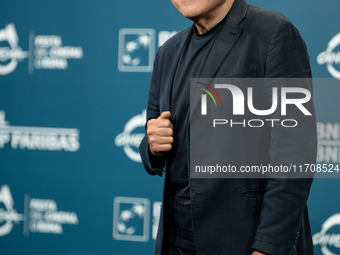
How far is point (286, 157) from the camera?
107 centimetres

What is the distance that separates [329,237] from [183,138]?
5.18 feet

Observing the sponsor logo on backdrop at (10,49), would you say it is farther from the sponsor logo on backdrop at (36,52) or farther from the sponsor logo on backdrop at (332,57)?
the sponsor logo on backdrop at (332,57)

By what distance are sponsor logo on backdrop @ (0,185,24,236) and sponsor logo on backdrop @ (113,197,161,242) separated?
0.70m

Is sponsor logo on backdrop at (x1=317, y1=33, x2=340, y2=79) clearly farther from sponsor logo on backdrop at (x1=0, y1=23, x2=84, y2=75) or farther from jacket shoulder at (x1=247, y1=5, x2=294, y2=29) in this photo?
sponsor logo on backdrop at (x1=0, y1=23, x2=84, y2=75)

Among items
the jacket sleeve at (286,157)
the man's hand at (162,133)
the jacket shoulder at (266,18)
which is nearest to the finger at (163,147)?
the man's hand at (162,133)

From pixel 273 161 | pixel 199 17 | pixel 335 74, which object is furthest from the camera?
pixel 335 74

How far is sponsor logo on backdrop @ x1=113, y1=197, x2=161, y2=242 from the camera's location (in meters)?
2.69

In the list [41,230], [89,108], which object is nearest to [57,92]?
[89,108]

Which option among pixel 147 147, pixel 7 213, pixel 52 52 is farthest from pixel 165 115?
pixel 7 213

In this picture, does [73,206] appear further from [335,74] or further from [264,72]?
[264,72]

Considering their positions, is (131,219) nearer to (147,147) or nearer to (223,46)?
(147,147)

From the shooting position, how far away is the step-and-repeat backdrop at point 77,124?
8.79 ft

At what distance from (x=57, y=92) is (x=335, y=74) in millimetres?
1715

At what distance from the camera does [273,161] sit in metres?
1.08
